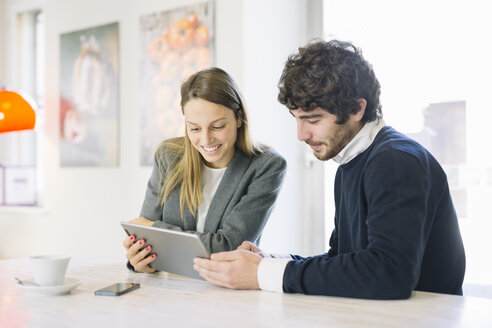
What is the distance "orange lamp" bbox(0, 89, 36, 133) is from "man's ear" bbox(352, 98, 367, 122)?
4.15 feet

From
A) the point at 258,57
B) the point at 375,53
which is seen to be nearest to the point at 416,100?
the point at 375,53

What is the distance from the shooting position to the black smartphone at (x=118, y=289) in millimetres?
1234

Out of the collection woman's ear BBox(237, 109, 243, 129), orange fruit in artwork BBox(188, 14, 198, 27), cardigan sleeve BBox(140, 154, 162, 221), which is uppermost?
orange fruit in artwork BBox(188, 14, 198, 27)

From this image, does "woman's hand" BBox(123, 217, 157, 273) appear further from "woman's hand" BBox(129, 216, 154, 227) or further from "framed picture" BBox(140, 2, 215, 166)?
"framed picture" BBox(140, 2, 215, 166)

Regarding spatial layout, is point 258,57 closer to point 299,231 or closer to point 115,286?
point 299,231

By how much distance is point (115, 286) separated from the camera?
1288mm

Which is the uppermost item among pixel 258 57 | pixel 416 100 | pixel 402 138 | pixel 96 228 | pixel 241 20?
pixel 241 20

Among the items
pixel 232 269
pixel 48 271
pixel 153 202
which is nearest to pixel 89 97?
pixel 153 202

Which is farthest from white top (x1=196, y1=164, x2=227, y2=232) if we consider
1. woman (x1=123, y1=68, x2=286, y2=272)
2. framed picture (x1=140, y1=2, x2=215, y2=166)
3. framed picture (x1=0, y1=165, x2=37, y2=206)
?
framed picture (x1=0, y1=165, x2=37, y2=206)

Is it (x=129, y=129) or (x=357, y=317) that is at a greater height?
(x=129, y=129)

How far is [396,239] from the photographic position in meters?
1.16

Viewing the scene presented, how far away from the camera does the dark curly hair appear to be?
1.37 m

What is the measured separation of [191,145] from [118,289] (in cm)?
75

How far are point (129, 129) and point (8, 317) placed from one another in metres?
2.53
